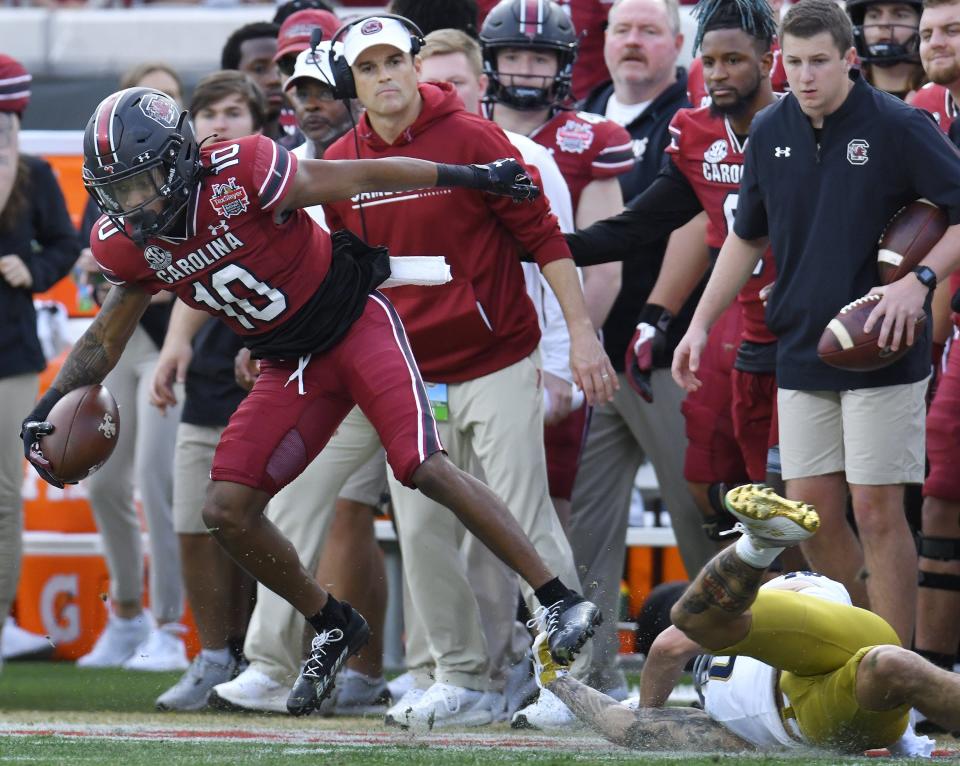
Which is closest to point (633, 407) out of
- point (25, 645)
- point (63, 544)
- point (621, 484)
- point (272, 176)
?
point (621, 484)

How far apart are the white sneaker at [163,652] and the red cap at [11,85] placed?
84.1 inches

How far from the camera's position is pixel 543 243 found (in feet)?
18.3

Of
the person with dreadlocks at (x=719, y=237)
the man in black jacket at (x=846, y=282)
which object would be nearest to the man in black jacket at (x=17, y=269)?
the person with dreadlocks at (x=719, y=237)

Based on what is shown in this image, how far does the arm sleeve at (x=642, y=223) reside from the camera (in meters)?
5.91

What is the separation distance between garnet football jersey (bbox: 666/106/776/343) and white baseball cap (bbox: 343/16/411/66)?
3.28 ft

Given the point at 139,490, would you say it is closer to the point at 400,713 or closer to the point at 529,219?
the point at 400,713

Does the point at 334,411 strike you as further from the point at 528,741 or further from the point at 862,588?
the point at 862,588

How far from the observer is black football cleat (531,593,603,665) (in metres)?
4.74

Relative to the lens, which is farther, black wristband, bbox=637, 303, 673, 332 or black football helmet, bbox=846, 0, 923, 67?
black wristband, bbox=637, 303, 673, 332

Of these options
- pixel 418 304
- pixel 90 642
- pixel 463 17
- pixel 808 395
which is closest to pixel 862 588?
pixel 808 395

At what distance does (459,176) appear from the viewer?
17.0 feet

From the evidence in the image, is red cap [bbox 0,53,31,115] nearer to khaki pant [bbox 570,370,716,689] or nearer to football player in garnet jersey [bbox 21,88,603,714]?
football player in garnet jersey [bbox 21,88,603,714]

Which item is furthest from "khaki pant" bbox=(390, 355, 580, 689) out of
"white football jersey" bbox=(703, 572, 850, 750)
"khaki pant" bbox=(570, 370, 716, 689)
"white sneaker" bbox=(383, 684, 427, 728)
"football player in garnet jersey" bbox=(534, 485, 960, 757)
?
"white football jersey" bbox=(703, 572, 850, 750)

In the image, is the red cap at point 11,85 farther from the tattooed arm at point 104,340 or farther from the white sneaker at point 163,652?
the white sneaker at point 163,652
